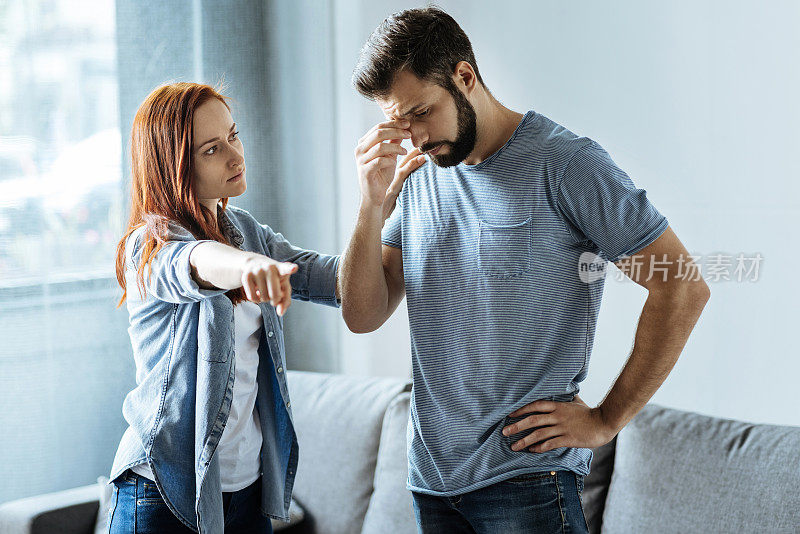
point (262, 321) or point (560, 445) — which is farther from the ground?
point (262, 321)

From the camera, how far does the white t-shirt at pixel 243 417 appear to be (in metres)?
1.50

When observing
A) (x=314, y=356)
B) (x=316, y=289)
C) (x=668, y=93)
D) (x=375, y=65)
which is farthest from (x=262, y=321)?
(x=314, y=356)

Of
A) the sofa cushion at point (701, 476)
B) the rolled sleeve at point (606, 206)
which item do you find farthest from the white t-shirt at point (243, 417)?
the sofa cushion at point (701, 476)

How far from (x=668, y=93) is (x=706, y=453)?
935 mm

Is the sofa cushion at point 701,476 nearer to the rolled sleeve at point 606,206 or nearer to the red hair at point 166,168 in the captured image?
the rolled sleeve at point 606,206

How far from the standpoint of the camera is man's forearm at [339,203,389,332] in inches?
56.3

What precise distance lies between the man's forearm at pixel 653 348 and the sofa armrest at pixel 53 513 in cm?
166

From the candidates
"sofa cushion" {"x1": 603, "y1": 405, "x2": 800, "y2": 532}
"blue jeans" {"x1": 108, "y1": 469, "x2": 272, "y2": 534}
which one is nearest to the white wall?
"sofa cushion" {"x1": 603, "y1": 405, "x2": 800, "y2": 532}

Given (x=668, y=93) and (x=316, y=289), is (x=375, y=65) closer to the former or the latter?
(x=316, y=289)

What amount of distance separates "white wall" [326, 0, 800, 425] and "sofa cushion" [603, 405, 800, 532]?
149 mm

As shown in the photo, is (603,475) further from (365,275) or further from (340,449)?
(365,275)

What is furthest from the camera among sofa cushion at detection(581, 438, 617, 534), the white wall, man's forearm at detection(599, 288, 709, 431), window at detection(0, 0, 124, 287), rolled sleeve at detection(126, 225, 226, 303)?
window at detection(0, 0, 124, 287)

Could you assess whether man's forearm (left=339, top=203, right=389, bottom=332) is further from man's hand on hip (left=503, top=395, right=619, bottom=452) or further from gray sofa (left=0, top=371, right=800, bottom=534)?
gray sofa (left=0, top=371, right=800, bottom=534)

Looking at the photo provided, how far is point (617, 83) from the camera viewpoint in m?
2.14
